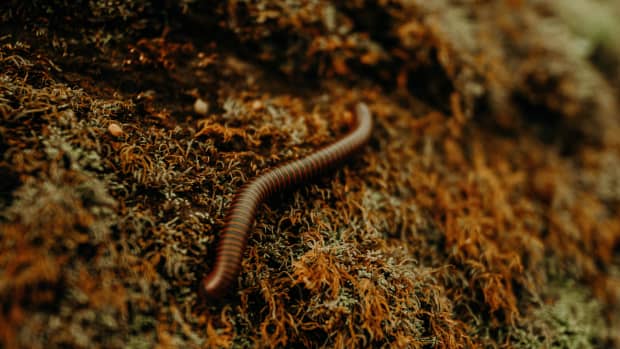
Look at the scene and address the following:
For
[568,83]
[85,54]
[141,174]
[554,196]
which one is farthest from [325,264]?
[568,83]

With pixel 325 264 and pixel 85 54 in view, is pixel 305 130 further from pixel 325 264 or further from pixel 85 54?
pixel 85 54

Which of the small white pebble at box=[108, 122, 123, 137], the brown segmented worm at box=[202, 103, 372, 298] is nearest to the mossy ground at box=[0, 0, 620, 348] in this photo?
the small white pebble at box=[108, 122, 123, 137]

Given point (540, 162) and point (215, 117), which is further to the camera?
point (540, 162)

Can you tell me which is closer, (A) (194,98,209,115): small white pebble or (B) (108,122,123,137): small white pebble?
(B) (108,122,123,137): small white pebble

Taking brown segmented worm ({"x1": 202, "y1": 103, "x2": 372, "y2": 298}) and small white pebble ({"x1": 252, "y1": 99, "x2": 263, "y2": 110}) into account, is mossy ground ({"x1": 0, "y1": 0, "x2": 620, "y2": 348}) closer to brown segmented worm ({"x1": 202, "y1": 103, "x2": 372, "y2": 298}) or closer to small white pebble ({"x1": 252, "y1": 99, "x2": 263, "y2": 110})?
small white pebble ({"x1": 252, "y1": 99, "x2": 263, "y2": 110})

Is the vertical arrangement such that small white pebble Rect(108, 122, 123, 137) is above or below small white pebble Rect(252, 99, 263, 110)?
below

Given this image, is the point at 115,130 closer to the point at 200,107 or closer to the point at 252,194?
the point at 200,107
